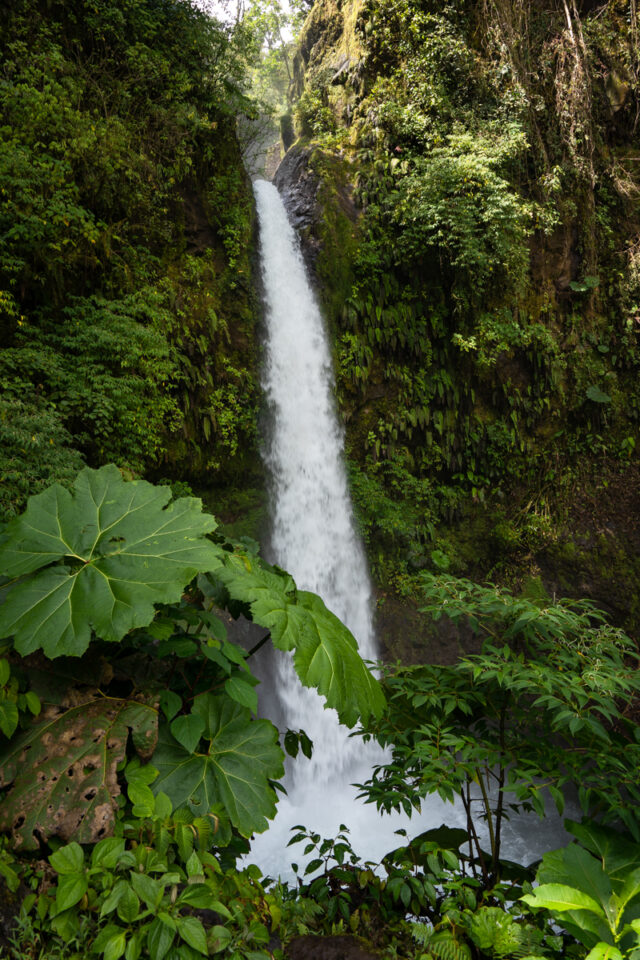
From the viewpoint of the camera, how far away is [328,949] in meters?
1.57

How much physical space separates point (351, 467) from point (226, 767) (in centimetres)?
710

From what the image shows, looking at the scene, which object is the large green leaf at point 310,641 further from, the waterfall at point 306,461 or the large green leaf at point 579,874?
the waterfall at point 306,461

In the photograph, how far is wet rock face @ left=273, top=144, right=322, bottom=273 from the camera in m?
9.12

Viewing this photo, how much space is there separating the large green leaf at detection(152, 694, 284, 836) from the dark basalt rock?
0.43m

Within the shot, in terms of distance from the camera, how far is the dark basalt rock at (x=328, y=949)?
5.03 feet

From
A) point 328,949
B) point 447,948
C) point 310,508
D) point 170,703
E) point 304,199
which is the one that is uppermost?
point 304,199

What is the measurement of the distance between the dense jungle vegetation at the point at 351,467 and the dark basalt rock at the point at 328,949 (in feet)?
0.09

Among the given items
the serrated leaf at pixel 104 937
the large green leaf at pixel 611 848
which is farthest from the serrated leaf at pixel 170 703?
the large green leaf at pixel 611 848

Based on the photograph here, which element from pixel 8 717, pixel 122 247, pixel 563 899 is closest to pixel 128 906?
pixel 8 717

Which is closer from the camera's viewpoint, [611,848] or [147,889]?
[147,889]

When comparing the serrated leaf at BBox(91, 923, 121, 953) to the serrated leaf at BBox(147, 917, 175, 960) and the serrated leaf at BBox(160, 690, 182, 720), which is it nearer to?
the serrated leaf at BBox(147, 917, 175, 960)

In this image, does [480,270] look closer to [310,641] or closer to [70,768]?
[310,641]

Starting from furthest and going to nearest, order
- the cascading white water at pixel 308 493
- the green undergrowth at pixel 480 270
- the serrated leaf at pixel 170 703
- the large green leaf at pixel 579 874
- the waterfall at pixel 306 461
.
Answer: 1. the green undergrowth at pixel 480 270
2. the waterfall at pixel 306 461
3. the cascading white water at pixel 308 493
4. the serrated leaf at pixel 170 703
5. the large green leaf at pixel 579 874

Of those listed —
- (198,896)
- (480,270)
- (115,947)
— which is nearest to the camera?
(115,947)
